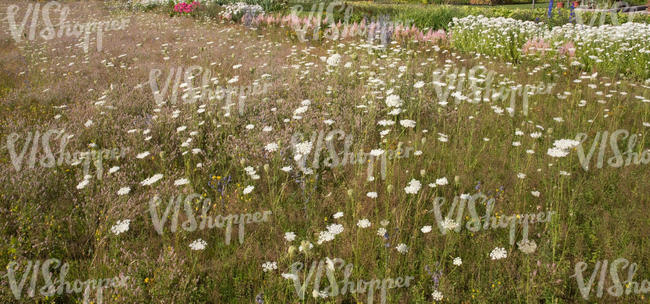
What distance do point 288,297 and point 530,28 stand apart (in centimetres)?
870

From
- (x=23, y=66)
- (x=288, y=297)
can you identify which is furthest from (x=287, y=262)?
(x=23, y=66)

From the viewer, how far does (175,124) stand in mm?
4379
